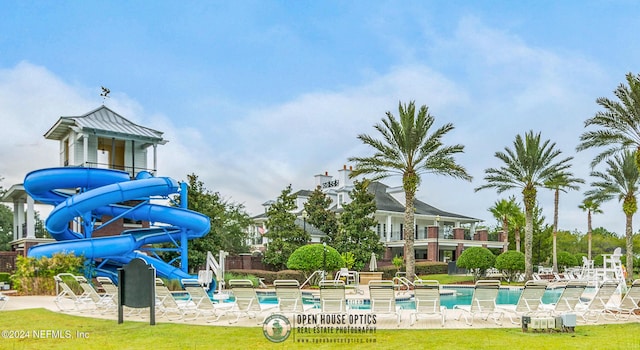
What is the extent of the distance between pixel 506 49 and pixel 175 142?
20.5 meters

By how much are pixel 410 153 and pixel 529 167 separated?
370 inches

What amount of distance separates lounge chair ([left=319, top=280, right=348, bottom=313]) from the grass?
1394 mm

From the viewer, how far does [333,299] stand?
511 inches

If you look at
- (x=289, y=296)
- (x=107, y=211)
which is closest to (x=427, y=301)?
(x=289, y=296)

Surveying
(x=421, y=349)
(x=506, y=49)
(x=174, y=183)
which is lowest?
(x=421, y=349)

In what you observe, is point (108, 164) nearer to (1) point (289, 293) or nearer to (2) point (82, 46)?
(2) point (82, 46)

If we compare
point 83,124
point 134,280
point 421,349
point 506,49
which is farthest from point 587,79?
point 83,124

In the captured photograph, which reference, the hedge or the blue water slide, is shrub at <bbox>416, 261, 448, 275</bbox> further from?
the blue water slide

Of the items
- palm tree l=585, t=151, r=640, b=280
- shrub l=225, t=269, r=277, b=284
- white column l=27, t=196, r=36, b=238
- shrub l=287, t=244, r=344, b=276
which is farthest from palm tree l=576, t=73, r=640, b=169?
white column l=27, t=196, r=36, b=238

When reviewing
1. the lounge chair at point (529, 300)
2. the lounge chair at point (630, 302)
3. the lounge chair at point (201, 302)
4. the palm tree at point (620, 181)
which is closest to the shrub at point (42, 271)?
the lounge chair at point (201, 302)

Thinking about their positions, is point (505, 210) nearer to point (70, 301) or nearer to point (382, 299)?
point (70, 301)

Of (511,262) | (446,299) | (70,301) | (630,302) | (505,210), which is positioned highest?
(505,210)

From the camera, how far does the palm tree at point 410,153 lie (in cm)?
2861

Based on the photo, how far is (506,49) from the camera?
2148 centimetres
